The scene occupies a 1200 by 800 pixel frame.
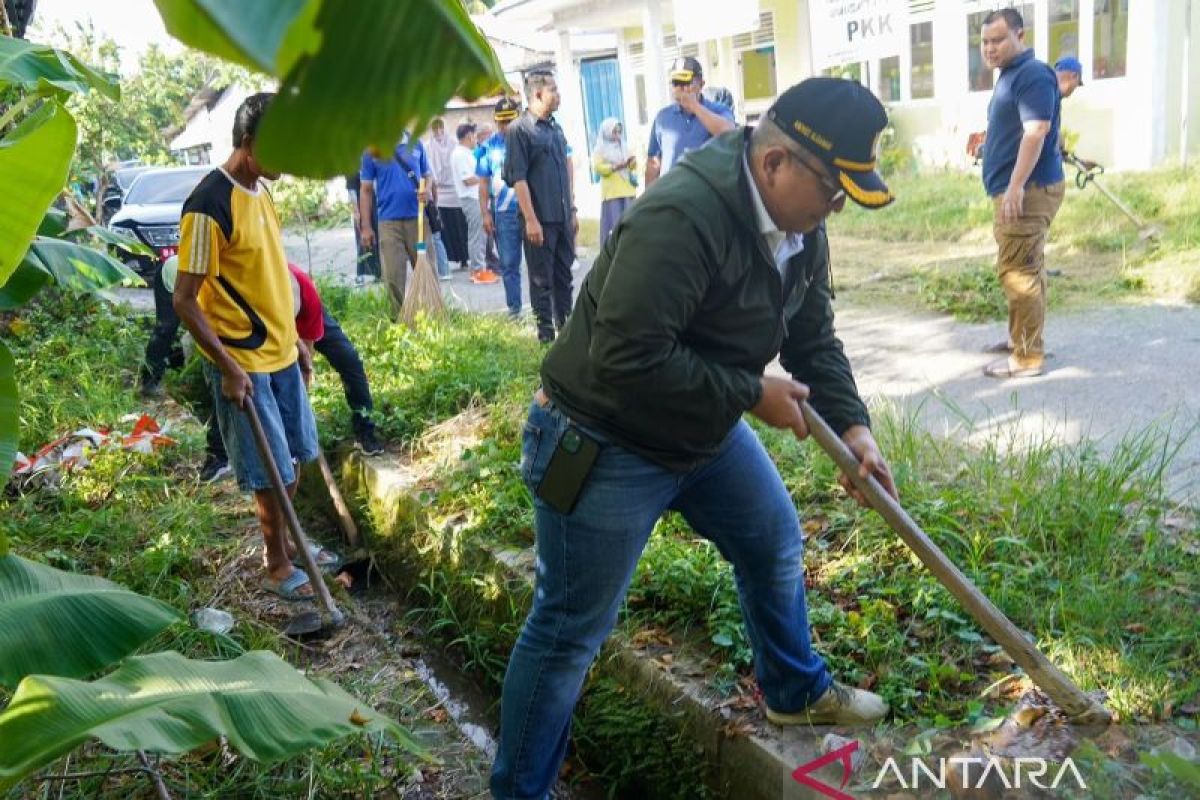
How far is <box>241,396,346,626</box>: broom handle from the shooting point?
3.74 m

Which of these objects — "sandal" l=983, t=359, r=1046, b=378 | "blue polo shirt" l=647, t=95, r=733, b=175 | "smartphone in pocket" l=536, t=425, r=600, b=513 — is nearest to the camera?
"smartphone in pocket" l=536, t=425, r=600, b=513

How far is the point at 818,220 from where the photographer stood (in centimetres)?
225

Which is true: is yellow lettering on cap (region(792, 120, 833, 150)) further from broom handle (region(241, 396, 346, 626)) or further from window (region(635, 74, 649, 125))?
window (region(635, 74, 649, 125))

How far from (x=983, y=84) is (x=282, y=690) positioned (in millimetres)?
13160

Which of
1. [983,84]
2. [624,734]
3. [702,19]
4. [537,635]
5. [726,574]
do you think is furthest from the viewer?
[983,84]

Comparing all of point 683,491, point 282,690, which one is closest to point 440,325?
point 683,491

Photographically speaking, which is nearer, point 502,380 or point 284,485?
point 284,485

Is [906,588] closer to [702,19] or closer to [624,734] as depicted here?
[624,734]

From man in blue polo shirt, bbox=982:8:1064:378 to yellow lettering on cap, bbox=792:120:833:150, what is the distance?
12.5 ft

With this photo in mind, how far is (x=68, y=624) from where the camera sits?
209 cm

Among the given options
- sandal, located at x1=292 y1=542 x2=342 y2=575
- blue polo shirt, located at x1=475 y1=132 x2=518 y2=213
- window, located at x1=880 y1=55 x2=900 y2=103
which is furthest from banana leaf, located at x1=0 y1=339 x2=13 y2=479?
window, located at x1=880 y1=55 x2=900 y2=103

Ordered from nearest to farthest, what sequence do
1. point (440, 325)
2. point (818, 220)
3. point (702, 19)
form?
1. point (818, 220)
2. point (440, 325)
3. point (702, 19)

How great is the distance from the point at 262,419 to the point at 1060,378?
14.2 feet

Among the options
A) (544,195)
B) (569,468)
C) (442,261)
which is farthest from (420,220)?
(569,468)
